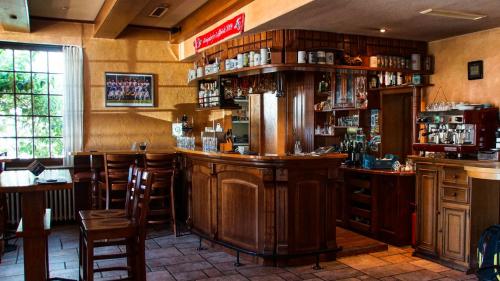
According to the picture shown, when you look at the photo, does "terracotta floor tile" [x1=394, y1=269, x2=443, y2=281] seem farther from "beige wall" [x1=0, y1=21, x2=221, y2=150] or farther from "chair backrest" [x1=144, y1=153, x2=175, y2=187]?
"beige wall" [x1=0, y1=21, x2=221, y2=150]

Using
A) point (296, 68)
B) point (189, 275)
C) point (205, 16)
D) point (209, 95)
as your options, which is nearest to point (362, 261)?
point (189, 275)

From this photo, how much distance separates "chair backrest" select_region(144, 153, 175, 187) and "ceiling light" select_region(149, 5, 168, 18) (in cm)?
224

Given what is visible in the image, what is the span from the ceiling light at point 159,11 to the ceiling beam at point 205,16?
0.48 meters

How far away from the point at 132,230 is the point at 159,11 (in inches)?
175

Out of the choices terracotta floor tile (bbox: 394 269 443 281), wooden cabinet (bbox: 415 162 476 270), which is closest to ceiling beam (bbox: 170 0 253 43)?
wooden cabinet (bbox: 415 162 476 270)

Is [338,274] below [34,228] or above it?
below

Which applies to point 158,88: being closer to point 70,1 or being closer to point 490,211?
point 70,1

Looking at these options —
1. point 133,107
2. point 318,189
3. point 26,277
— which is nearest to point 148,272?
point 26,277

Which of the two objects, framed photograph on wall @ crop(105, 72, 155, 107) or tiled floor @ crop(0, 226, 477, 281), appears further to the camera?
framed photograph on wall @ crop(105, 72, 155, 107)

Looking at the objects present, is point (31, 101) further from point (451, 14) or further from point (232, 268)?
point (451, 14)

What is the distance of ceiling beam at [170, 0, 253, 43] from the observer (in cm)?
611

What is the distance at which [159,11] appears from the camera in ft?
23.5

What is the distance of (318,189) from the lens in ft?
16.9

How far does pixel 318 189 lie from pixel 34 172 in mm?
2903
